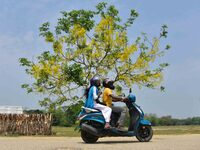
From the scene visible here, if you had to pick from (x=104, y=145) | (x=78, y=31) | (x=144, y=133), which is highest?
(x=78, y=31)

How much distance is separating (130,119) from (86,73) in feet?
53.0

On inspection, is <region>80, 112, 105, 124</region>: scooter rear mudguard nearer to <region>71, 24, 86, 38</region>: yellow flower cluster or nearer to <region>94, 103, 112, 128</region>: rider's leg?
<region>94, 103, 112, 128</region>: rider's leg

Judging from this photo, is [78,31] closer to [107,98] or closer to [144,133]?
[107,98]

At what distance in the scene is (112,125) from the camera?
14.7 m

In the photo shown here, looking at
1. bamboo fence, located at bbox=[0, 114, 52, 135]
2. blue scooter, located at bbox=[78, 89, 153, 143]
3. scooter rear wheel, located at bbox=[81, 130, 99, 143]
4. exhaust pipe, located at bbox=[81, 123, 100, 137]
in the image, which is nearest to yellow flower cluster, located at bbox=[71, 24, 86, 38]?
bamboo fence, located at bbox=[0, 114, 52, 135]

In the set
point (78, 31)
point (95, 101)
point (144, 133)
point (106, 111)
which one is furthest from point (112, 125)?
point (78, 31)

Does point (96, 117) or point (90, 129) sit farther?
point (96, 117)

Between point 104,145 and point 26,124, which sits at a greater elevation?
point 26,124

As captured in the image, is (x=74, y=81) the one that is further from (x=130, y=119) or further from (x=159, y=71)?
(x=130, y=119)

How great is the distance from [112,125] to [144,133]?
3.54 feet

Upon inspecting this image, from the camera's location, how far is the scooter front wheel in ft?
49.1

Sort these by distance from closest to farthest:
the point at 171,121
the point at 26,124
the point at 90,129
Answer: the point at 90,129, the point at 26,124, the point at 171,121

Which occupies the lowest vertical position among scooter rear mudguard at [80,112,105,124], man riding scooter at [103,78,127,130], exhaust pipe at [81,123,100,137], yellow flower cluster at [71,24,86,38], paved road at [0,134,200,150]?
paved road at [0,134,200,150]

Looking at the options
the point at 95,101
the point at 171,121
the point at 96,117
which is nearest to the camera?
the point at 96,117
